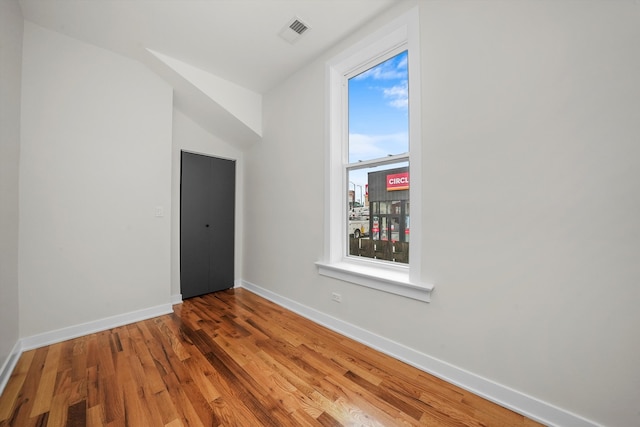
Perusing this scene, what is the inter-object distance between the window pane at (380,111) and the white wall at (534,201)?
12.4 inches

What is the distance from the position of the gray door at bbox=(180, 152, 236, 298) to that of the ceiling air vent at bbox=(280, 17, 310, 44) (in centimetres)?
201

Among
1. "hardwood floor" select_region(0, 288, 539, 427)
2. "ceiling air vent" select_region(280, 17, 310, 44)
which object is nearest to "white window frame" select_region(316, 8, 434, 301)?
"ceiling air vent" select_region(280, 17, 310, 44)

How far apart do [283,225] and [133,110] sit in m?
2.11

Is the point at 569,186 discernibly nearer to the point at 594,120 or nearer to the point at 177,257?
the point at 594,120

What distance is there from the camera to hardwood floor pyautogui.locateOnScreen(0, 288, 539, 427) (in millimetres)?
1341

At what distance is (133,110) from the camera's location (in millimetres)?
2580

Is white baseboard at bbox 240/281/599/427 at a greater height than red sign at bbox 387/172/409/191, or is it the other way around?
red sign at bbox 387/172/409/191

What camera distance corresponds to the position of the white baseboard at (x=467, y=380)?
4.21 ft

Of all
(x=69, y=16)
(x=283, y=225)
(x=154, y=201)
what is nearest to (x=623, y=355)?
(x=283, y=225)

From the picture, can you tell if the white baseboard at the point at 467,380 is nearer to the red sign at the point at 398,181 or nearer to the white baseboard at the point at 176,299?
the red sign at the point at 398,181

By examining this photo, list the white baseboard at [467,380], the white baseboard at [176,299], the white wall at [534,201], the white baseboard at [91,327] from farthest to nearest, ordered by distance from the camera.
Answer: the white baseboard at [176,299] < the white baseboard at [91,327] < the white baseboard at [467,380] < the white wall at [534,201]

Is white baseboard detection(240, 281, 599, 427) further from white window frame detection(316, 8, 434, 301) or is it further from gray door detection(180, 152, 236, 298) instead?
gray door detection(180, 152, 236, 298)

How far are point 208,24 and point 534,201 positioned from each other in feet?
9.59

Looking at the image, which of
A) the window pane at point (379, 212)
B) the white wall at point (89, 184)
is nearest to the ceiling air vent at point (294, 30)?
the window pane at point (379, 212)
